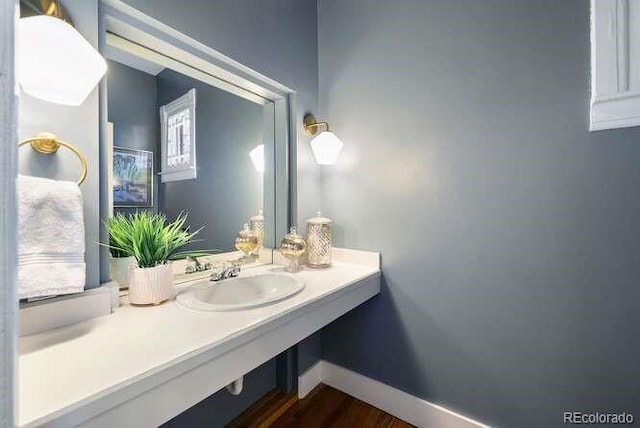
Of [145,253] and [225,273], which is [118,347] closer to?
[145,253]

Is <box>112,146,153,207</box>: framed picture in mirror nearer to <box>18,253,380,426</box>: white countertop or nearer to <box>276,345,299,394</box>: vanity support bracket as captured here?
<box>18,253,380,426</box>: white countertop

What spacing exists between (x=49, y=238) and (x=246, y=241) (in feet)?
2.57

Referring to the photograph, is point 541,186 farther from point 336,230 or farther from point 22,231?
point 22,231

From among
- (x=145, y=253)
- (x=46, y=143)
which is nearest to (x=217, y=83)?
(x=46, y=143)

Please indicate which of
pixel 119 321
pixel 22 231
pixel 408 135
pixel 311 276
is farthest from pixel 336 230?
pixel 22 231

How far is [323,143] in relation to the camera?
1.45 metres

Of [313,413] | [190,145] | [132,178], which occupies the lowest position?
[313,413]

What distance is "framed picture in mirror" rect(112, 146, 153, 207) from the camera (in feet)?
3.25

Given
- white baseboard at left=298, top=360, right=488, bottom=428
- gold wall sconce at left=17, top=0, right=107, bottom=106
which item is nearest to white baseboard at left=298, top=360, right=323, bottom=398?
white baseboard at left=298, top=360, right=488, bottom=428

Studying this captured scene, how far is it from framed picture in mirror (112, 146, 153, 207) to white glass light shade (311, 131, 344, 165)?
0.77 m

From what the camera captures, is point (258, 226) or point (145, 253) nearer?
point (145, 253)

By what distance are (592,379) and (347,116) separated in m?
1.48

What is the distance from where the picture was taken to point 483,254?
113cm

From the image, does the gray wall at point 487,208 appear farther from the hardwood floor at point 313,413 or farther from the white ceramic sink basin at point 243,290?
the white ceramic sink basin at point 243,290
